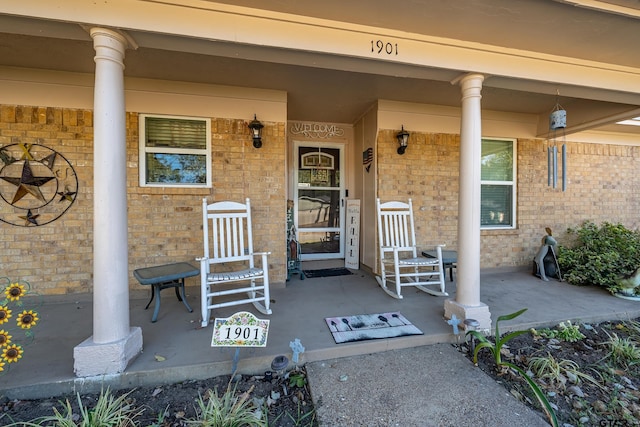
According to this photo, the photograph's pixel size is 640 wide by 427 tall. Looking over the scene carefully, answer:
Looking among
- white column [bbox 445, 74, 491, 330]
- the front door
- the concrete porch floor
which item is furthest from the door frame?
white column [bbox 445, 74, 491, 330]

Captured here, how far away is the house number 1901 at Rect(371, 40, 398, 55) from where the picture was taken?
7.38 ft

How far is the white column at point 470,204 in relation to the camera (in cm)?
250

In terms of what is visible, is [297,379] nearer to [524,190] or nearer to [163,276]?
[163,276]

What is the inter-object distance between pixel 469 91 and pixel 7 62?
4548 mm

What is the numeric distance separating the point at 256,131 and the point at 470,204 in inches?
98.7

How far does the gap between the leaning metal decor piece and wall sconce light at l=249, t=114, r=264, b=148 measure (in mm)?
2035

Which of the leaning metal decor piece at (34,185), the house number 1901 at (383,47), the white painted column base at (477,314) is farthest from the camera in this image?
the leaning metal decor piece at (34,185)

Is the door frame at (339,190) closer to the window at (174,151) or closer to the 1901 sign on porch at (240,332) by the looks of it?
the window at (174,151)

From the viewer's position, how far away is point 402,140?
13.0 ft

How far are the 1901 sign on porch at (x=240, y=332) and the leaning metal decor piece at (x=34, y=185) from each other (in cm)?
267

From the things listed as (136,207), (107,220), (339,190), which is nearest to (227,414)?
(107,220)

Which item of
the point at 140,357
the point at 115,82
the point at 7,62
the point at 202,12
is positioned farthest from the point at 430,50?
the point at 7,62

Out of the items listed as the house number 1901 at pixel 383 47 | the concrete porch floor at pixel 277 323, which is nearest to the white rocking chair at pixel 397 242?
the concrete porch floor at pixel 277 323

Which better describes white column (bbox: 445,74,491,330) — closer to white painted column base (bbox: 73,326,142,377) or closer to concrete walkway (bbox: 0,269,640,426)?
concrete walkway (bbox: 0,269,640,426)
